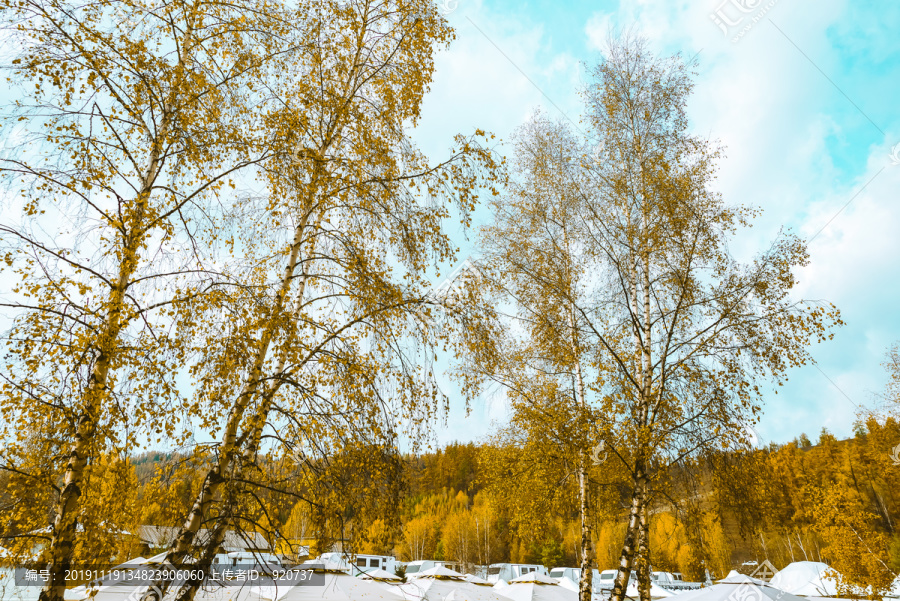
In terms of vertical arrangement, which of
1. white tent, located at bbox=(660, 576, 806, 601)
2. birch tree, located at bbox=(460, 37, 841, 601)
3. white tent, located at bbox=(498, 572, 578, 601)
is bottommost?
white tent, located at bbox=(498, 572, 578, 601)

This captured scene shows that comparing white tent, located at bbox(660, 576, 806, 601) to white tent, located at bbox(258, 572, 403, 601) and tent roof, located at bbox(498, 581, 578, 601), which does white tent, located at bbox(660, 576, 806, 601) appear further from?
white tent, located at bbox(258, 572, 403, 601)

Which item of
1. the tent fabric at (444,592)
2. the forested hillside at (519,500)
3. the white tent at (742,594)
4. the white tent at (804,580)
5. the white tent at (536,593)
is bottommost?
the white tent at (804,580)

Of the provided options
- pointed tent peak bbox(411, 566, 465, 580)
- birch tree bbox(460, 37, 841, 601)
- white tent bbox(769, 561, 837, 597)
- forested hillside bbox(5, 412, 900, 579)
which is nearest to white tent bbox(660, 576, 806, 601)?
forested hillside bbox(5, 412, 900, 579)

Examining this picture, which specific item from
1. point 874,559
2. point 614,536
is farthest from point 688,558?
point 874,559

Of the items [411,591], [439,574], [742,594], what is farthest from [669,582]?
[742,594]

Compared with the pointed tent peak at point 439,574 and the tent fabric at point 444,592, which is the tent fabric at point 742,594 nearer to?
the tent fabric at point 444,592

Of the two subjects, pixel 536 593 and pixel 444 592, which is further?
pixel 536 593

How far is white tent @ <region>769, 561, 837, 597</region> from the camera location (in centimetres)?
2633

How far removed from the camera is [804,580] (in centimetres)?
2902

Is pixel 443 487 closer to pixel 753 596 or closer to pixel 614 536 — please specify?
pixel 614 536

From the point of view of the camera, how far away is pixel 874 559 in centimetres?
1689

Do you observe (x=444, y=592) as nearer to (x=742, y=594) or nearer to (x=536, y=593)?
(x=536, y=593)

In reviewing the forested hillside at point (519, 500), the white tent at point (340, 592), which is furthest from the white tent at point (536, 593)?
the white tent at point (340, 592)

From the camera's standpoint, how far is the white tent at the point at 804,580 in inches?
1037
